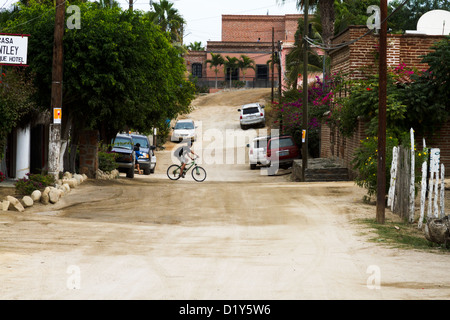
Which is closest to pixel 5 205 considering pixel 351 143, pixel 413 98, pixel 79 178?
pixel 79 178

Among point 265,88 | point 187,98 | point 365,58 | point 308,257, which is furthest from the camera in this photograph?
point 265,88

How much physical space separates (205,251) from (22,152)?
15.7 m

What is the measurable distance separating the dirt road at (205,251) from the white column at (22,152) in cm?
456

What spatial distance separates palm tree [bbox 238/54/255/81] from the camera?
72.1 metres

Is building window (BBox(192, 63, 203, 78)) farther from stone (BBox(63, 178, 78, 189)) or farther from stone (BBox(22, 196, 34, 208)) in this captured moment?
stone (BBox(22, 196, 34, 208))

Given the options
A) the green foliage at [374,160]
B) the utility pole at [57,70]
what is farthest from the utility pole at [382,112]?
the utility pole at [57,70]

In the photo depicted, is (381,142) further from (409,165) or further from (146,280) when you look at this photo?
(146,280)

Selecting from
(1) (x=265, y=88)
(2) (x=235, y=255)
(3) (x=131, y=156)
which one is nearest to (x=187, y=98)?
(3) (x=131, y=156)

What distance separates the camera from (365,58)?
27.5 metres

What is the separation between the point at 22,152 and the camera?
25297mm

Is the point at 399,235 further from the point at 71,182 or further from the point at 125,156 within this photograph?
the point at 125,156

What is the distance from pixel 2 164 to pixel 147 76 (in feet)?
19.8

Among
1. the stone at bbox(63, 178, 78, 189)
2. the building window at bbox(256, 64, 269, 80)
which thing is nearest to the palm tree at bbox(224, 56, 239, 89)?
the building window at bbox(256, 64, 269, 80)

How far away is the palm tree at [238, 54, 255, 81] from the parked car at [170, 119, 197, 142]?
20.1 meters
